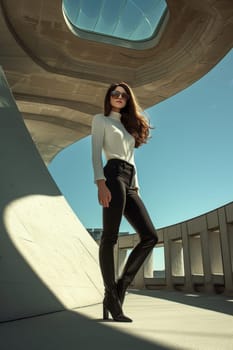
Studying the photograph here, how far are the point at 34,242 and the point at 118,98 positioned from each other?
1.91 meters

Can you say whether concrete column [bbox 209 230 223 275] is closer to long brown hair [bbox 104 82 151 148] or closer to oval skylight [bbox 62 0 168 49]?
oval skylight [bbox 62 0 168 49]

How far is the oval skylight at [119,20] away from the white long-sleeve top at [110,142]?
27.7 ft

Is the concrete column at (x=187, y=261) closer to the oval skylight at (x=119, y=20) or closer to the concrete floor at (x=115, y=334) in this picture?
the oval skylight at (x=119, y=20)

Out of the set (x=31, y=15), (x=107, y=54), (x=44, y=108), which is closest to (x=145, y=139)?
(x=31, y=15)

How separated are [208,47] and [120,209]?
31.5ft

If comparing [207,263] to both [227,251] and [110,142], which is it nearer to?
[227,251]

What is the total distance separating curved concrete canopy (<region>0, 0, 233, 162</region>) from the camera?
9.64 m

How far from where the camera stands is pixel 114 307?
2480mm

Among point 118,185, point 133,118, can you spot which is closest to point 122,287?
point 118,185

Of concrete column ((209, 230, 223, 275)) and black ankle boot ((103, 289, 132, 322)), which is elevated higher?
concrete column ((209, 230, 223, 275))

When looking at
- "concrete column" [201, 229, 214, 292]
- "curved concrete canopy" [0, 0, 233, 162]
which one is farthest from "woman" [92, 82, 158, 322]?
"concrete column" [201, 229, 214, 292]

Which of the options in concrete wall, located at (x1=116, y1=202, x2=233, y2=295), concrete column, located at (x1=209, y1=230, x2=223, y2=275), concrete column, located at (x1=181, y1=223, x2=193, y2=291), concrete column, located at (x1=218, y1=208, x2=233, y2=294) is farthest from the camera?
concrete column, located at (x1=181, y1=223, x2=193, y2=291)

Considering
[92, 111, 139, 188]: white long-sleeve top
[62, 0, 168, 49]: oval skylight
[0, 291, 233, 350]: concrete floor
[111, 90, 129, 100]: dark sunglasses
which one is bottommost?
[0, 291, 233, 350]: concrete floor

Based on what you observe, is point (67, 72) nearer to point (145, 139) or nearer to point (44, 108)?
point (44, 108)
